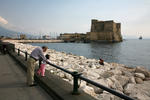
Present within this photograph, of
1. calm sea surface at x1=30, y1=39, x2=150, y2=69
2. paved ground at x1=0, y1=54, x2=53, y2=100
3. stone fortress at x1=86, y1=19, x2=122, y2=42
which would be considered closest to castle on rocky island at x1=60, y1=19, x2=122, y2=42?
stone fortress at x1=86, y1=19, x2=122, y2=42

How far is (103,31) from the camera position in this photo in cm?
12288

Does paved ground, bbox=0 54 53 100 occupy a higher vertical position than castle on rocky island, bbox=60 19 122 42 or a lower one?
lower

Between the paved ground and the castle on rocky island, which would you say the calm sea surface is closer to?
the paved ground

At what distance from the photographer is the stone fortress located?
11606cm

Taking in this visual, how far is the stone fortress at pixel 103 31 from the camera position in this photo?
116 metres

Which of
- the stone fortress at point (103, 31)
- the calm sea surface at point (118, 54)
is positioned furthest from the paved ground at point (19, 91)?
the stone fortress at point (103, 31)

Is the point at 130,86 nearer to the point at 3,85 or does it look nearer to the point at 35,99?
the point at 35,99

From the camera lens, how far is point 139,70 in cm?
1084

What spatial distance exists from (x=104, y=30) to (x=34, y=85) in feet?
404

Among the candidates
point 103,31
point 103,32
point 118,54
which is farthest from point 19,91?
point 103,31

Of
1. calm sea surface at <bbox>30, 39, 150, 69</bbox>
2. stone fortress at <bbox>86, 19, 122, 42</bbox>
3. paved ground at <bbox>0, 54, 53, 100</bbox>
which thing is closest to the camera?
paved ground at <bbox>0, 54, 53, 100</bbox>

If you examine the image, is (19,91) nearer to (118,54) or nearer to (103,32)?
(118,54)

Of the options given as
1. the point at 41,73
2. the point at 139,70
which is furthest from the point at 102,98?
the point at 139,70

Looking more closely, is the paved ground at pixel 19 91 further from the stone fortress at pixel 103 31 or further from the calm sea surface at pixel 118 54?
the stone fortress at pixel 103 31
